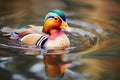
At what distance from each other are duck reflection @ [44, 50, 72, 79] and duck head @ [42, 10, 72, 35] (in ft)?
0.85

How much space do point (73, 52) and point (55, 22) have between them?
363 mm

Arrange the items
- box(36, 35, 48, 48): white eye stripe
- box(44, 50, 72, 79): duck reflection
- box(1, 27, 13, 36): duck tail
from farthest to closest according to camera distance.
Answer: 1. box(1, 27, 13, 36): duck tail
2. box(36, 35, 48, 48): white eye stripe
3. box(44, 50, 72, 79): duck reflection

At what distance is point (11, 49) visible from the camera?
13.1 feet

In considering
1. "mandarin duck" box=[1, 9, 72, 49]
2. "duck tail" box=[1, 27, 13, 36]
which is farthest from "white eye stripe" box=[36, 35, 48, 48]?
"duck tail" box=[1, 27, 13, 36]

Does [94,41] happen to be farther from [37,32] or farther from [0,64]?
[0,64]

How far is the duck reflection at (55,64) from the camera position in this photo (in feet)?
11.3

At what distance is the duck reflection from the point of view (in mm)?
3456

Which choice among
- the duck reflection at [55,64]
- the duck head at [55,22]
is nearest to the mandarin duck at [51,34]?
the duck head at [55,22]

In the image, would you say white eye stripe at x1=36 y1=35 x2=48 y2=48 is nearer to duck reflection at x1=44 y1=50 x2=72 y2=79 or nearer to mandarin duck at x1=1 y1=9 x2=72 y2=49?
mandarin duck at x1=1 y1=9 x2=72 y2=49

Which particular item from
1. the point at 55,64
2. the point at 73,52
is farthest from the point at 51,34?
the point at 55,64

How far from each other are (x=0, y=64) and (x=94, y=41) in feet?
3.48

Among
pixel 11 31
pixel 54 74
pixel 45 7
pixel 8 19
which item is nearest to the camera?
pixel 54 74

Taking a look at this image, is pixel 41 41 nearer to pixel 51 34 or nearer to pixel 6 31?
pixel 51 34

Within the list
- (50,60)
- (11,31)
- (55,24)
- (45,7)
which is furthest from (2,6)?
(50,60)
